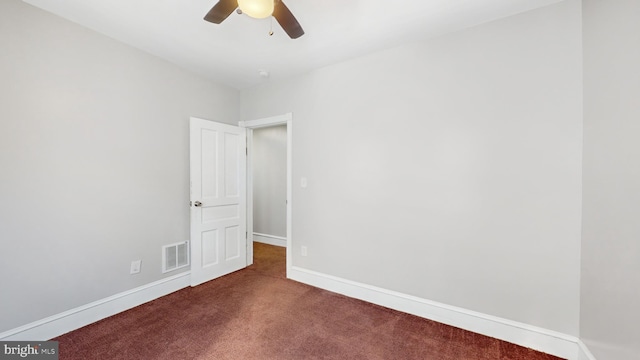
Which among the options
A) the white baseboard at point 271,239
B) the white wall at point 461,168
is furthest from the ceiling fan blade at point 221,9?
the white baseboard at point 271,239

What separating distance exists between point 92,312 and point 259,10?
9.45ft

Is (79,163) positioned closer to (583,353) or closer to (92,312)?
(92,312)

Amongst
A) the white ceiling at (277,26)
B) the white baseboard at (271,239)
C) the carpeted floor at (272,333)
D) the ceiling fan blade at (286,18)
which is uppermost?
the white ceiling at (277,26)

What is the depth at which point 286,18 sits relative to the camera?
157cm

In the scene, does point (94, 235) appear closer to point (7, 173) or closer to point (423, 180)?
point (7, 173)

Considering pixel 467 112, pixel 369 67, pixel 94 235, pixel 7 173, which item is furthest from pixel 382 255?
pixel 7 173

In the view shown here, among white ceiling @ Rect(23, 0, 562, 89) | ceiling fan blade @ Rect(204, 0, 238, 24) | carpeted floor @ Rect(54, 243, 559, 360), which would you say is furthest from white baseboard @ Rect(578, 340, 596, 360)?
ceiling fan blade @ Rect(204, 0, 238, 24)

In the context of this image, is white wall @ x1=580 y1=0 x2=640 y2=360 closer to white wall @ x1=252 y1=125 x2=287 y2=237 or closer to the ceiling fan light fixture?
the ceiling fan light fixture

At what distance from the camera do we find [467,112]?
2088 mm

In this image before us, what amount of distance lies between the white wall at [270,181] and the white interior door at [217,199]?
1159mm

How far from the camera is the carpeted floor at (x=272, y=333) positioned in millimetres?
1795

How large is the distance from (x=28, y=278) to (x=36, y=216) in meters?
0.48

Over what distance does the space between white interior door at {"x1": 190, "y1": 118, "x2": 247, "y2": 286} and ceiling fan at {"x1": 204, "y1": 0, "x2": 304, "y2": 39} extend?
169cm

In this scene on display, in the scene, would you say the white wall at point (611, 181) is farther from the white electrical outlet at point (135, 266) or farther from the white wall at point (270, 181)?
the white wall at point (270, 181)
